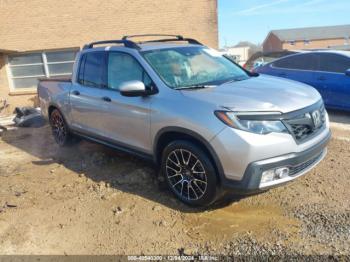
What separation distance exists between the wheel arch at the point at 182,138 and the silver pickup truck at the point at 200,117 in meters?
0.01

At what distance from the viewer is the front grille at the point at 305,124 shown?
331 centimetres

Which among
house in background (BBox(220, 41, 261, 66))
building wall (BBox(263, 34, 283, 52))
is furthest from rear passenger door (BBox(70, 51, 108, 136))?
building wall (BBox(263, 34, 283, 52))

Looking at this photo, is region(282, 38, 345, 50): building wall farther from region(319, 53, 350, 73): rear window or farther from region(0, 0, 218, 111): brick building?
region(319, 53, 350, 73): rear window

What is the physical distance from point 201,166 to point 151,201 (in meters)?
0.89

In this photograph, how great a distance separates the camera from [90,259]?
3.13 m

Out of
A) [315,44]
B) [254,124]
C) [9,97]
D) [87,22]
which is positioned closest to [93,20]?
[87,22]

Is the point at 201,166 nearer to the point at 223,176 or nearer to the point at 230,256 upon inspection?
the point at 223,176

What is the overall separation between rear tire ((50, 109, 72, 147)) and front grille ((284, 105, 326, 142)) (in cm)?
396

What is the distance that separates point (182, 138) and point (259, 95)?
0.93 m

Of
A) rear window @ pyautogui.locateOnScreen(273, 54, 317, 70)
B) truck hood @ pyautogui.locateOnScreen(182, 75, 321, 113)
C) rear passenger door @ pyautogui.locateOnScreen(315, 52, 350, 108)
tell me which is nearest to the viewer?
truck hood @ pyautogui.locateOnScreen(182, 75, 321, 113)

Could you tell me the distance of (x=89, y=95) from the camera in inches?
196

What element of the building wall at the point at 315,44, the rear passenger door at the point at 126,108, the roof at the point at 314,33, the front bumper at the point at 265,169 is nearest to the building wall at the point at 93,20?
the rear passenger door at the point at 126,108

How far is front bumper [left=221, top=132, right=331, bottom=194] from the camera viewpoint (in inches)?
126

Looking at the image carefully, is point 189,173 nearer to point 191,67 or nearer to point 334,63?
point 191,67
